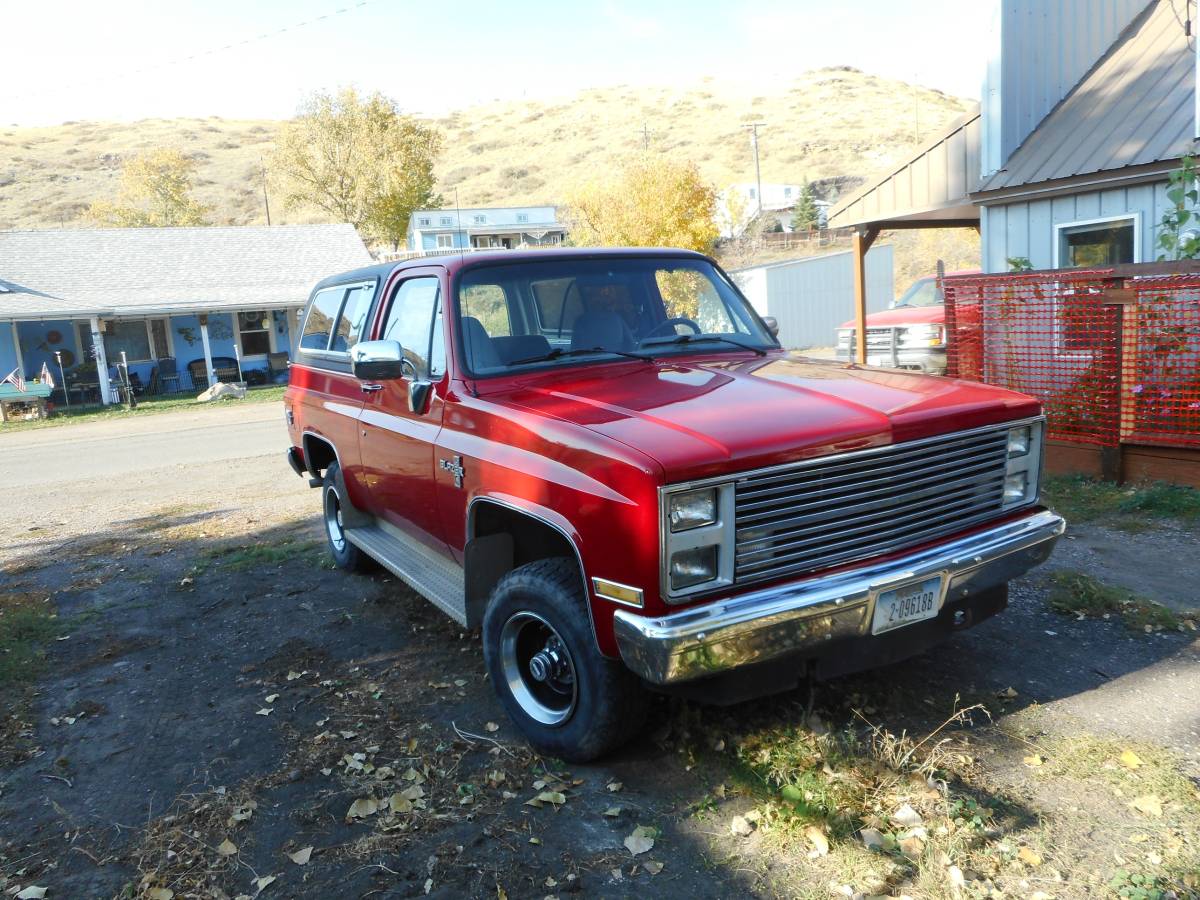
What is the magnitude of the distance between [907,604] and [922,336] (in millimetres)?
11830

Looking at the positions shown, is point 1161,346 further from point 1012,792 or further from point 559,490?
point 559,490

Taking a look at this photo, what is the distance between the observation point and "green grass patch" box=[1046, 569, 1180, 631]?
4875mm

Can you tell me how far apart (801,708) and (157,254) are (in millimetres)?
29322

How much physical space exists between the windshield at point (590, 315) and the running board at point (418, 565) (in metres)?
1.05

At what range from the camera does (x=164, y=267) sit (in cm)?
2814

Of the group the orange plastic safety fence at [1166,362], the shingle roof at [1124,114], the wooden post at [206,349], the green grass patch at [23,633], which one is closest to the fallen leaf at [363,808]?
the green grass patch at [23,633]

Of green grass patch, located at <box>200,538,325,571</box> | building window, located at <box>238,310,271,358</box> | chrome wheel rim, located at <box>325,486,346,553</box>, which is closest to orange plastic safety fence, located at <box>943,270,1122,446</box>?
chrome wheel rim, located at <box>325,486,346,553</box>

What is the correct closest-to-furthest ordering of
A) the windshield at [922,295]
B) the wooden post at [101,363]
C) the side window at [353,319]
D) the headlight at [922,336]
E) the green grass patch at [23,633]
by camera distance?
the green grass patch at [23,633]
the side window at [353,319]
the headlight at [922,336]
the windshield at [922,295]
the wooden post at [101,363]

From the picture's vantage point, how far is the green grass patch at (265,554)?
23.2 ft

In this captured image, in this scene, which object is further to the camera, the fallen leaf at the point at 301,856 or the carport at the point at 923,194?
the carport at the point at 923,194

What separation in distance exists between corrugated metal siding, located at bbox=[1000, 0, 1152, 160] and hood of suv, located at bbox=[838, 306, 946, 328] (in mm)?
3504

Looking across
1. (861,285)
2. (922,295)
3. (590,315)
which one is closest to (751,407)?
(590,315)

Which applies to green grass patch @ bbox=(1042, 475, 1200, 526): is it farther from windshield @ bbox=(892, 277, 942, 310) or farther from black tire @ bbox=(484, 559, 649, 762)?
windshield @ bbox=(892, 277, 942, 310)

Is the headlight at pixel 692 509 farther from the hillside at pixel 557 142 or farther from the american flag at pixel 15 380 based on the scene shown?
the hillside at pixel 557 142
